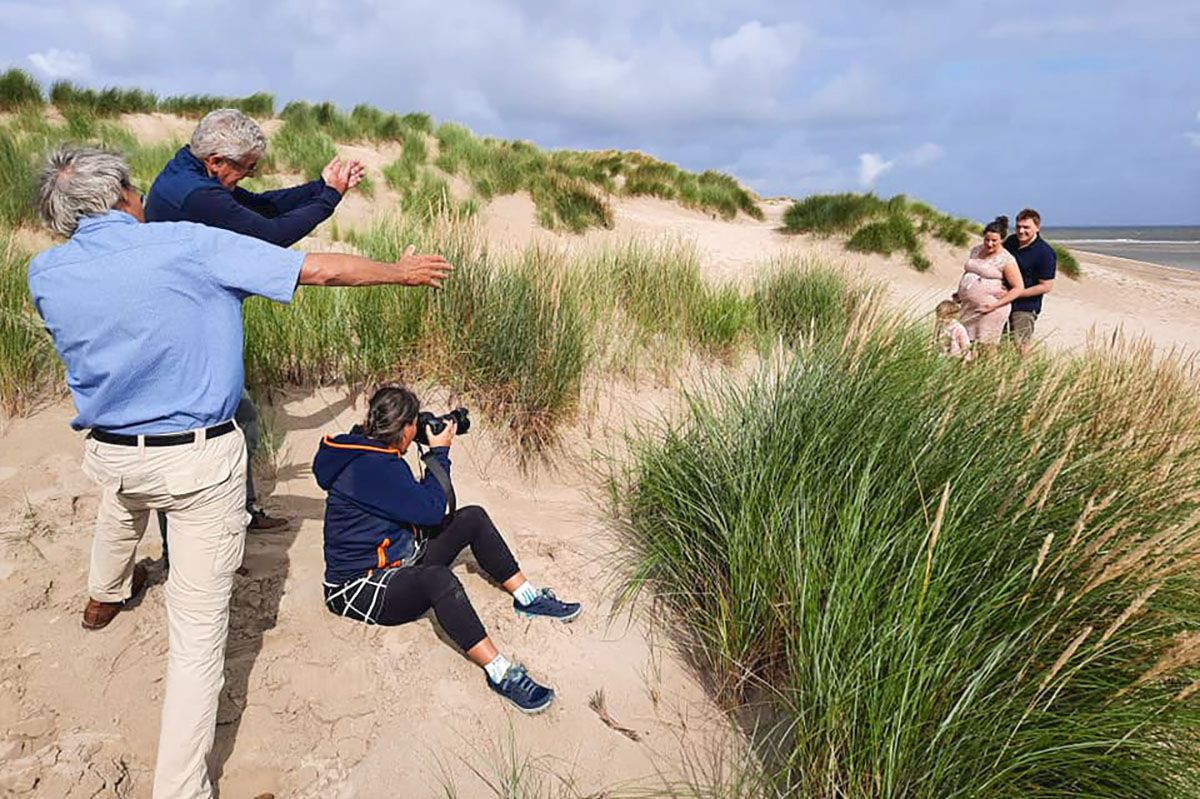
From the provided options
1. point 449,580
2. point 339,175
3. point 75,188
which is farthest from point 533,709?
point 339,175

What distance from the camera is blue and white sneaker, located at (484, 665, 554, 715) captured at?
253 cm

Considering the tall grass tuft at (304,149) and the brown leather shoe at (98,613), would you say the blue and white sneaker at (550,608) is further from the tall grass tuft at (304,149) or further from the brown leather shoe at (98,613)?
the tall grass tuft at (304,149)

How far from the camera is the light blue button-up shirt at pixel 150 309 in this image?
1929 mm

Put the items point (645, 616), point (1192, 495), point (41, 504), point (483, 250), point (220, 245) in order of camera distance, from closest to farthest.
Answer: point (1192, 495)
point (220, 245)
point (645, 616)
point (41, 504)
point (483, 250)

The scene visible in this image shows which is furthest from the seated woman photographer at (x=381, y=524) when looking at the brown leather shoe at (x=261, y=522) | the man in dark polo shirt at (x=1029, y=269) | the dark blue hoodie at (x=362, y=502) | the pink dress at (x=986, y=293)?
the man in dark polo shirt at (x=1029, y=269)

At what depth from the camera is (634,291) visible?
612cm

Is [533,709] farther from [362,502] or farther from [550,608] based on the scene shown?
[362,502]

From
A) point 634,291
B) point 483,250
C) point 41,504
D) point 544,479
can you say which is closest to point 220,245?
point 41,504

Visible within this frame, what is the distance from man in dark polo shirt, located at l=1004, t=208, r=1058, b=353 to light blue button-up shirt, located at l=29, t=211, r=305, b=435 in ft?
18.4

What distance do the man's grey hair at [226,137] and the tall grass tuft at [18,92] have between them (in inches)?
506

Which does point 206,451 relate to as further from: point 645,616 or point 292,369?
point 292,369

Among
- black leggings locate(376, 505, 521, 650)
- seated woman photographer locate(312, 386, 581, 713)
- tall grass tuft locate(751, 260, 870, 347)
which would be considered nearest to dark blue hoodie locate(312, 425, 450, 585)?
seated woman photographer locate(312, 386, 581, 713)

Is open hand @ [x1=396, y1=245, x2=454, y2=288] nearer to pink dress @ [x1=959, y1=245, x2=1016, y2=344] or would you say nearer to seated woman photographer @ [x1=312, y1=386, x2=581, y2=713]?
seated woman photographer @ [x1=312, y1=386, x2=581, y2=713]

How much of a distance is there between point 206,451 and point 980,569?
2.30 m
